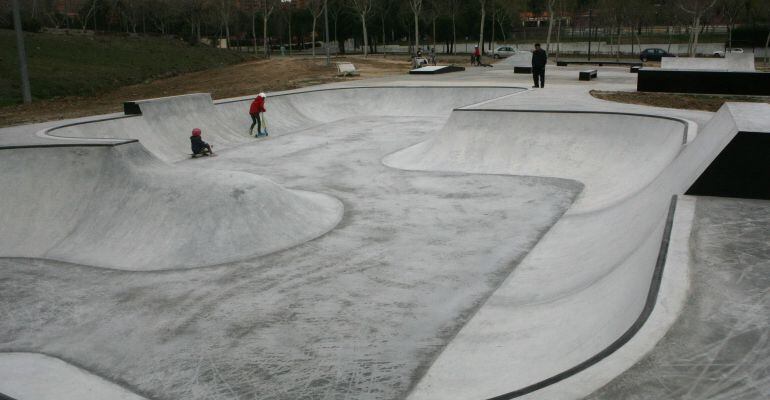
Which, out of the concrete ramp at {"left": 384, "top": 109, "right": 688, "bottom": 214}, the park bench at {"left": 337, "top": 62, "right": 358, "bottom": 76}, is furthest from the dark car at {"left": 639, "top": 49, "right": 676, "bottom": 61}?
the concrete ramp at {"left": 384, "top": 109, "right": 688, "bottom": 214}

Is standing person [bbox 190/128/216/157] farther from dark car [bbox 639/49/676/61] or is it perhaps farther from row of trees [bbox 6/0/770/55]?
row of trees [bbox 6/0/770/55]

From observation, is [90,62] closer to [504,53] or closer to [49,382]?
[504,53]

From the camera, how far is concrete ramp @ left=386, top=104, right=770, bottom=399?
198 inches

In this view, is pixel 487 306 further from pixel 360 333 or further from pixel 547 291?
pixel 360 333

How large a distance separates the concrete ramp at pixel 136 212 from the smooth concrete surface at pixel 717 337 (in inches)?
260

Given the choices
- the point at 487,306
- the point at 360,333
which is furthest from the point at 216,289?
the point at 487,306

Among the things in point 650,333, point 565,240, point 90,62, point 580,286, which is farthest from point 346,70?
point 650,333

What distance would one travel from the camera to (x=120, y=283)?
341 inches

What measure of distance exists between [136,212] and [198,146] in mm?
7340

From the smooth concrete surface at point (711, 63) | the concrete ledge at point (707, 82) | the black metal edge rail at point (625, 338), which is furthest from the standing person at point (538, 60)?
the black metal edge rail at point (625, 338)

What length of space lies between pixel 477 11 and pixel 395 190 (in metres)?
57.7

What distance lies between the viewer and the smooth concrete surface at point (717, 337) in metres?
3.48

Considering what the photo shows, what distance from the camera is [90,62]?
41.0 m

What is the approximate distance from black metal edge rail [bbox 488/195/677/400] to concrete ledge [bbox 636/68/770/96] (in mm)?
14887
